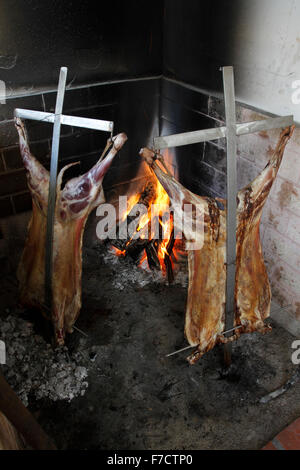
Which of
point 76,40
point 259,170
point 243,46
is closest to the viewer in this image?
point 243,46

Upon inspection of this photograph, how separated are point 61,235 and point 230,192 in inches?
55.3

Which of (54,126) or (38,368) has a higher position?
(54,126)

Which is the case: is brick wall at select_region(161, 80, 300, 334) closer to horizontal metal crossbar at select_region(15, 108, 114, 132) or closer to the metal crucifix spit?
the metal crucifix spit

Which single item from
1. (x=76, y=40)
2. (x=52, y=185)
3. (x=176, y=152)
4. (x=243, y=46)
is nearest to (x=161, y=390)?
(x=52, y=185)

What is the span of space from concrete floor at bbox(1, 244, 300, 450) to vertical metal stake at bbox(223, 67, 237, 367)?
44cm

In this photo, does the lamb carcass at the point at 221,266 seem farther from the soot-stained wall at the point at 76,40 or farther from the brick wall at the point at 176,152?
the soot-stained wall at the point at 76,40

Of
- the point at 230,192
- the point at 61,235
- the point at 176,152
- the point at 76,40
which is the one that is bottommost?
the point at 61,235

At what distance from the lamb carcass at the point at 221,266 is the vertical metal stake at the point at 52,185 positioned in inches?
30.2

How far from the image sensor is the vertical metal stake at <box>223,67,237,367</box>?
2152mm

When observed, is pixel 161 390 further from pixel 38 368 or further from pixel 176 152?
pixel 176 152

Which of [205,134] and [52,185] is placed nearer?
[205,134]

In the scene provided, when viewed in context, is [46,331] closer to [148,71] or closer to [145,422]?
[145,422]

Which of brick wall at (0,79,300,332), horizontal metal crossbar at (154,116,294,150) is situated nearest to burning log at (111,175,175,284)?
brick wall at (0,79,300,332)

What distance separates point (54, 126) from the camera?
2.63 meters
